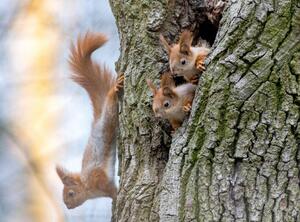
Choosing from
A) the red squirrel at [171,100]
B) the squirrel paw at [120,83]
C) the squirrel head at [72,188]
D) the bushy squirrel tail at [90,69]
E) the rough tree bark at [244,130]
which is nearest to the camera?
the rough tree bark at [244,130]

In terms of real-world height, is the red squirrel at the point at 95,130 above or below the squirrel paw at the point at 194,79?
above

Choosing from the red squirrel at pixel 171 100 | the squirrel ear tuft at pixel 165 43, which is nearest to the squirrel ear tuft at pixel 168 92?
the red squirrel at pixel 171 100

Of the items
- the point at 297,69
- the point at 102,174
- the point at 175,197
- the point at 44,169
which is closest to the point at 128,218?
the point at 175,197

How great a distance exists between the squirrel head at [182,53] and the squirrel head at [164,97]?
0.17 feet

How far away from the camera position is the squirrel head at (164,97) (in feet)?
9.05

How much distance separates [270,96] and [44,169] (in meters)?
2.85

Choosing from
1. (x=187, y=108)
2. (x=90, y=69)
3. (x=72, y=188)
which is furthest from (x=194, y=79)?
(x=72, y=188)

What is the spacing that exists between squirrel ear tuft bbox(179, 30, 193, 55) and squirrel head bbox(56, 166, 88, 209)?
6.35 ft

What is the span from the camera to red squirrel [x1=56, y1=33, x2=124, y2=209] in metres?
3.53

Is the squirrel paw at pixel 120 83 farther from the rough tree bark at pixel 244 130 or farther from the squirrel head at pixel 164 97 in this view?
the rough tree bark at pixel 244 130

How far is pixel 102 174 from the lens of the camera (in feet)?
14.3

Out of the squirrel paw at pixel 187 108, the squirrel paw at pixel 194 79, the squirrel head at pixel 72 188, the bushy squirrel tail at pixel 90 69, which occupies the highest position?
the bushy squirrel tail at pixel 90 69

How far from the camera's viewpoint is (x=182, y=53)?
2777 millimetres

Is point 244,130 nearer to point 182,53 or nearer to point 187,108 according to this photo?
point 187,108
